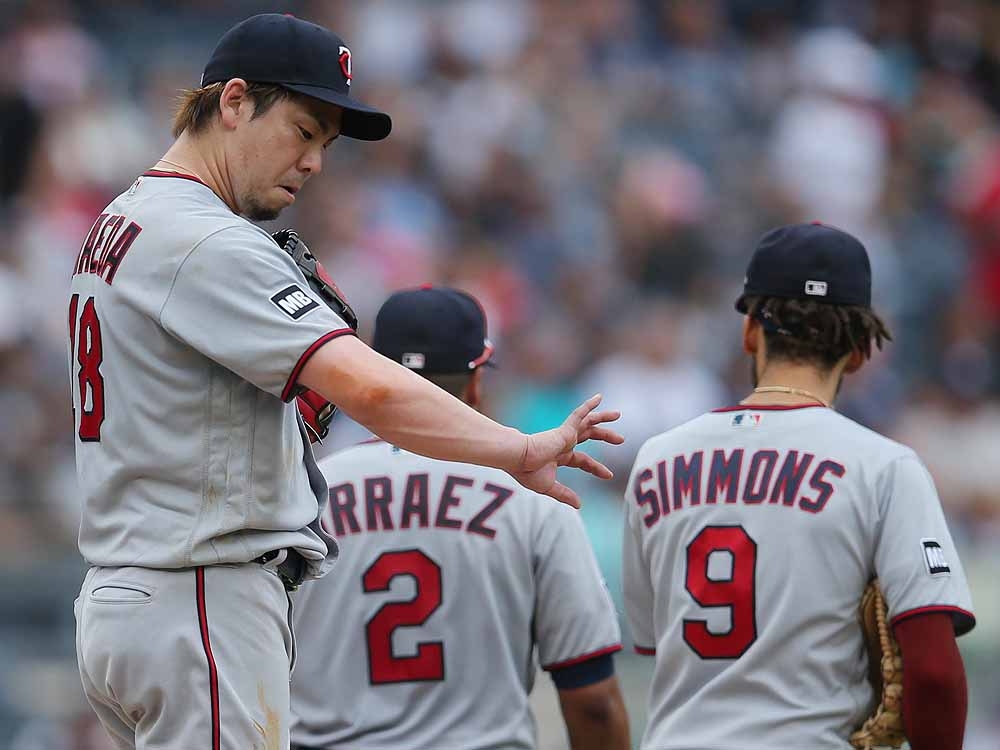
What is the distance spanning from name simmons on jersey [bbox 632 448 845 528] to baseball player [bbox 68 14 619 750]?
0.74 m

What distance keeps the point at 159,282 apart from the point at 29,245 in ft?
25.5

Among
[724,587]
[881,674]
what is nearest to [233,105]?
[724,587]

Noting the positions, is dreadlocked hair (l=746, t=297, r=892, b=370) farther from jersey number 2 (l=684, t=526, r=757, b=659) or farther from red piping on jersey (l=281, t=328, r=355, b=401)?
red piping on jersey (l=281, t=328, r=355, b=401)

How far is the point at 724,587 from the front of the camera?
3842mm

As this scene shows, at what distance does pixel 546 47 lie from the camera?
1237cm

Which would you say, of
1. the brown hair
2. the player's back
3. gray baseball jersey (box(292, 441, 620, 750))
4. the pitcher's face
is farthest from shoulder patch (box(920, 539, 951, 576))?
the brown hair

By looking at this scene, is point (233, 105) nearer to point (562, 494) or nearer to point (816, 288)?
point (562, 494)

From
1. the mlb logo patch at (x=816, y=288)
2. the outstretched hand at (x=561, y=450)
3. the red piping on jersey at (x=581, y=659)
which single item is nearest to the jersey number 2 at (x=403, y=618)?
the red piping on jersey at (x=581, y=659)

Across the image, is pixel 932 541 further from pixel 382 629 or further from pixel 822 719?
pixel 382 629

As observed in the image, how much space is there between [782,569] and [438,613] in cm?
95

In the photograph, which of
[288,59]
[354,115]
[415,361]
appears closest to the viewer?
[288,59]

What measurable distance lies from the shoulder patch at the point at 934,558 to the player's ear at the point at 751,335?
27.6 inches

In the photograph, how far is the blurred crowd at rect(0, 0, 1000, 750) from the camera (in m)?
9.62

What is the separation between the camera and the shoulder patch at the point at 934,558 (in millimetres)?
3625
